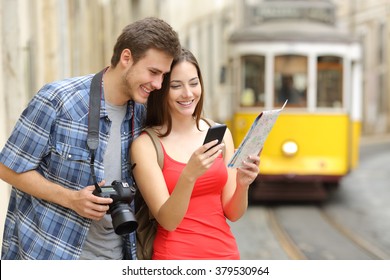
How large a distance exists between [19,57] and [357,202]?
7.30 meters

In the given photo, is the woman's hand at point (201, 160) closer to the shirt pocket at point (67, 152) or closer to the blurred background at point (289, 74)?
the shirt pocket at point (67, 152)

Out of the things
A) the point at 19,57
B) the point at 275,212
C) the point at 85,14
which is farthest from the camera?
the point at 275,212

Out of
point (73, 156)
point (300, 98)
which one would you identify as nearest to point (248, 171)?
point (73, 156)

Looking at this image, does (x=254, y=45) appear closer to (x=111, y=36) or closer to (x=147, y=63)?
(x=111, y=36)

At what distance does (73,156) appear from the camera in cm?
263

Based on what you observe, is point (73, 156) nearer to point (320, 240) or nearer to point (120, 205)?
point (120, 205)

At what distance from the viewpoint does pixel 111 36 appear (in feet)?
38.1

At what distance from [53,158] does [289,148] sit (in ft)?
27.5

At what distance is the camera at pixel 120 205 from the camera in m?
2.56

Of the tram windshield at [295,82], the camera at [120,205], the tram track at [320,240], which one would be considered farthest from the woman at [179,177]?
the tram windshield at [295,82]

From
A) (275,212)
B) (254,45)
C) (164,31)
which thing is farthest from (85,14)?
(164,31)

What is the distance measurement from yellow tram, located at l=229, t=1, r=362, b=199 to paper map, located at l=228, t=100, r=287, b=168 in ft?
26.4

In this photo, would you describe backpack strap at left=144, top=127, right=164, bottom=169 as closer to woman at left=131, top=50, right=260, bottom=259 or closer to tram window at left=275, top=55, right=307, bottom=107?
woman at left=131, top=50, right=260, bottom=259
